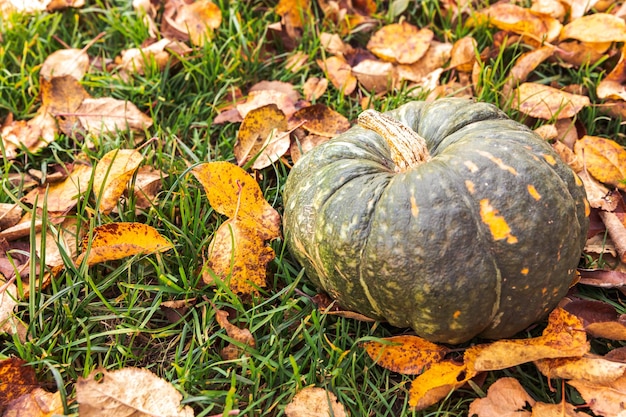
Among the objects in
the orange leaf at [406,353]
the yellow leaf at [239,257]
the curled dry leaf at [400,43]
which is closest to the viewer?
the orange leaf at [406,353]

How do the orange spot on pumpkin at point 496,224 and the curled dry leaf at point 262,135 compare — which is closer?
the orange spot on pumpkin at point 496,224

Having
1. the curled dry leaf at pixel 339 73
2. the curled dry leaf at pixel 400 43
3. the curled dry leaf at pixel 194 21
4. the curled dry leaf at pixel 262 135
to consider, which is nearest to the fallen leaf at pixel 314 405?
the curled dry leaf at pixel 262 135

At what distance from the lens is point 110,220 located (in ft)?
9.77

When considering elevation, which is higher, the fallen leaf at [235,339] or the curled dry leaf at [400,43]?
the curled dry leaf at [400,43]

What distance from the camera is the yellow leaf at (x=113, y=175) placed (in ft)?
9.82

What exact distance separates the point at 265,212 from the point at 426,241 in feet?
3.25

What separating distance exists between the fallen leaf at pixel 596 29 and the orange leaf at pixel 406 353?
220 centimetres

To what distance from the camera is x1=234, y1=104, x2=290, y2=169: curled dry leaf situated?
10.9 feet

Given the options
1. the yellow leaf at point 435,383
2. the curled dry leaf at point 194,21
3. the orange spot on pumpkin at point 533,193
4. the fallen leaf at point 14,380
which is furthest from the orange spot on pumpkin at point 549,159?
the curled dry leaf at point 194,21

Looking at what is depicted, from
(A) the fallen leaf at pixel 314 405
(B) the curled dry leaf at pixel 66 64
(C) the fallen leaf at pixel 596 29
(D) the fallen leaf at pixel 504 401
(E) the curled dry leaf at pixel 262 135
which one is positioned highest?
(C) the fallen leaf at pixel 596 29

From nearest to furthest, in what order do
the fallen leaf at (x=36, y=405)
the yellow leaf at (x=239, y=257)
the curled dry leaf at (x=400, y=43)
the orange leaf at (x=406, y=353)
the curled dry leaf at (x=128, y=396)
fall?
the curled dry leaf at (x=128, y=396)
the fallen leaf at (x=36, y=405)
the orange leaf at (x=406, y=353)
the yellow leaf at (x=239, y=257)
the curled dry leaf at (x=400, y=43)

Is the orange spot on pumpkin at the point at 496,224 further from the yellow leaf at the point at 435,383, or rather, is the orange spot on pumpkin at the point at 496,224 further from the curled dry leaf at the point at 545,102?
the curled dry leaf at the point at 545,102

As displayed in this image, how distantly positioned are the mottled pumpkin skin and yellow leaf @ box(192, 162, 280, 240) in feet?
1.29

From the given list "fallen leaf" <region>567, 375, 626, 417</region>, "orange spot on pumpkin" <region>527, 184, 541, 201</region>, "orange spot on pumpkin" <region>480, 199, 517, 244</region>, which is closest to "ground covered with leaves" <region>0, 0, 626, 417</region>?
"fallen leaf" <region>567, 375, 626, 417</region>
